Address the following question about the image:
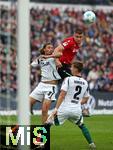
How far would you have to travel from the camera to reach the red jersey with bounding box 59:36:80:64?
589 inches

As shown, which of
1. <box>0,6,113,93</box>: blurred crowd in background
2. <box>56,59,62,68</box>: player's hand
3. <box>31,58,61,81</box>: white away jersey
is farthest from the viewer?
<box>0,6,113,93</box>: blurred crowd in background

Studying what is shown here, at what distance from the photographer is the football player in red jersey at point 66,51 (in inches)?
564

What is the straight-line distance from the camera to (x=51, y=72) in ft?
48.8

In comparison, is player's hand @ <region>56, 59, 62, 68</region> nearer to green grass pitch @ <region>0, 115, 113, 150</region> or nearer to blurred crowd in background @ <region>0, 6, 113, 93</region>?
green grass pitch @ <region>0, 115, 113, 150</region>

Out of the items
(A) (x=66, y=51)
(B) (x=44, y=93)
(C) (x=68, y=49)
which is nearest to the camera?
(B) (x=44, y=93)

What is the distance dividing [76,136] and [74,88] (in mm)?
2788

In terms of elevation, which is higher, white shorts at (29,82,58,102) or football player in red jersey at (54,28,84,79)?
football player in red jersey at (54,28,84,79)

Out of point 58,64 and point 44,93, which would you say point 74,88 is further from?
point 44,93

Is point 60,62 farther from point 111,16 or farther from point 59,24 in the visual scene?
point 111,16

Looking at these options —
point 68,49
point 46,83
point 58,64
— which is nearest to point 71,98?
point 58,64

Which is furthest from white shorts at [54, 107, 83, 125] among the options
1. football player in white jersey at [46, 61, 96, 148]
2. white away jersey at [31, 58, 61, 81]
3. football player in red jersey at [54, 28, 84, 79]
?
white away jersey at [31, 58, 61, 81]

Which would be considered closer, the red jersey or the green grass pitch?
the green grass pitch

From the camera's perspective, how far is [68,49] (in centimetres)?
1519

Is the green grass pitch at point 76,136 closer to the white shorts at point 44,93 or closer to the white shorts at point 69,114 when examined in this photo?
the white shorts at point 69,114
